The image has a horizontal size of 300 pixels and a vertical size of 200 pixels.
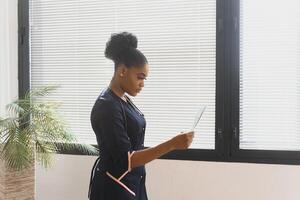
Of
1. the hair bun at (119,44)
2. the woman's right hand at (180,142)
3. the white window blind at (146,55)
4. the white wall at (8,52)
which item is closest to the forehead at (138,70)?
the hair bun at (119,44)

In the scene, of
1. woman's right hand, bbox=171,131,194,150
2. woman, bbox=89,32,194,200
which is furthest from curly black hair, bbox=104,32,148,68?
woman's right hand, bbox=171,131,194,150

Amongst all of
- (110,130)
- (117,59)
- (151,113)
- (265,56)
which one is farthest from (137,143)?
(265,56)

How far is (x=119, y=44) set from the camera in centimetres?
183

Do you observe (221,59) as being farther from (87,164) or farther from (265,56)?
(87,164)

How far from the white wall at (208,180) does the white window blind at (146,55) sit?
167 millimetres

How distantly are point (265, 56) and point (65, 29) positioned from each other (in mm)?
1444

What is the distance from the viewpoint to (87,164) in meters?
2.89

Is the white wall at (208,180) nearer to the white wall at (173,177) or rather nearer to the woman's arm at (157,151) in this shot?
the white wall at (173,177)

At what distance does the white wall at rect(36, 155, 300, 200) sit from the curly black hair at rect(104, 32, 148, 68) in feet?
3.58

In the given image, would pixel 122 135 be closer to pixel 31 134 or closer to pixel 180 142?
pixel 180 142

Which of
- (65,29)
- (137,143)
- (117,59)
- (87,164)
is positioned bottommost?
(87,164)

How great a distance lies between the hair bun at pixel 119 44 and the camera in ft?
5.98

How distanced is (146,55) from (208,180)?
0.94 meters

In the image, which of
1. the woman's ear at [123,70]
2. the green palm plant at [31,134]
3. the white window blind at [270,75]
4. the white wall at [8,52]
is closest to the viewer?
the woman's ear at [123,70]
